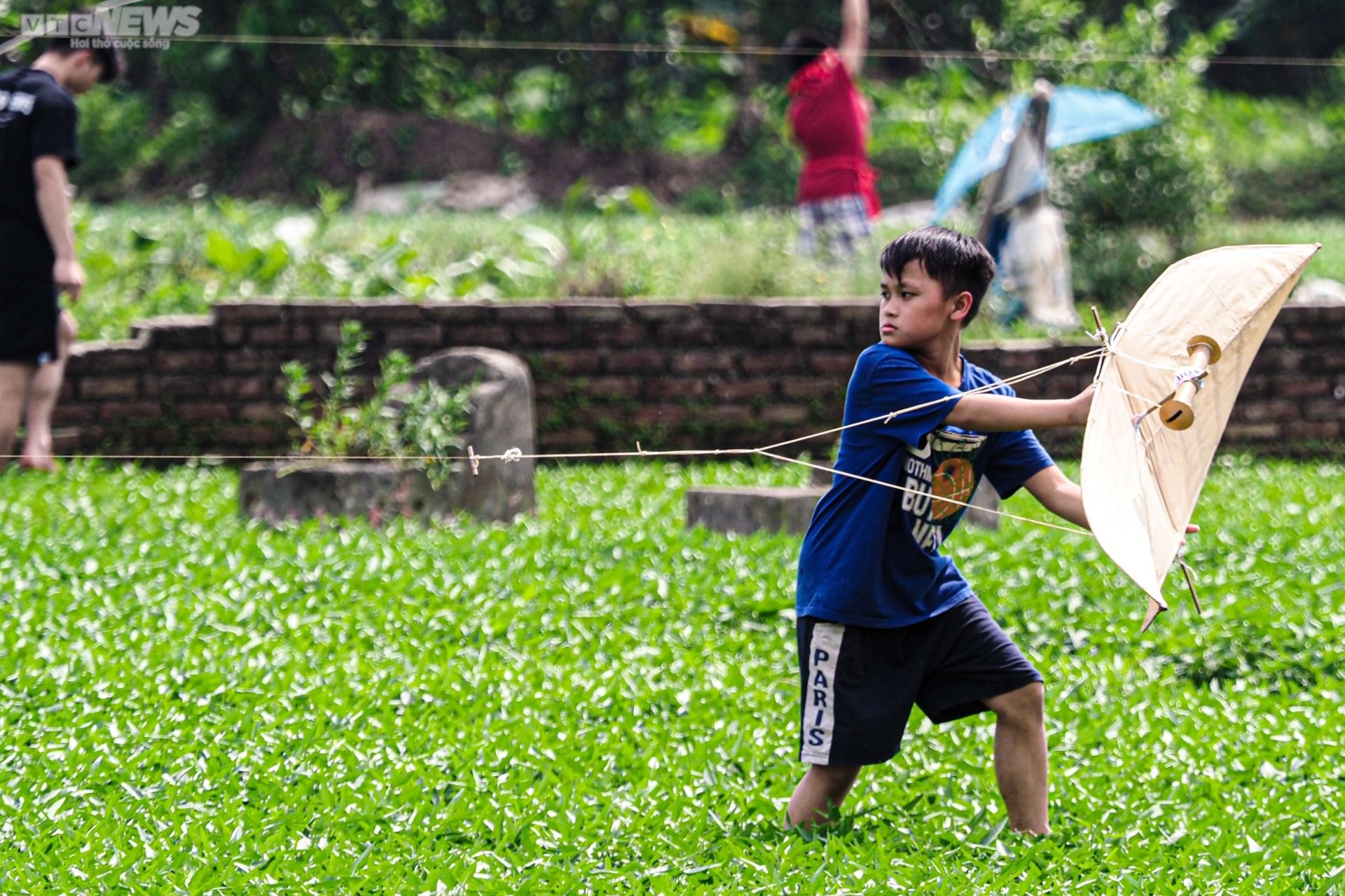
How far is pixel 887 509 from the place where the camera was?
3086 mm

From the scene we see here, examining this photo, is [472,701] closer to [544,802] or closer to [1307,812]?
[544,802]

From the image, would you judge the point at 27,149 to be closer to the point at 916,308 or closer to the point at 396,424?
the point at 396,424

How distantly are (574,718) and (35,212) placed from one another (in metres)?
3.51

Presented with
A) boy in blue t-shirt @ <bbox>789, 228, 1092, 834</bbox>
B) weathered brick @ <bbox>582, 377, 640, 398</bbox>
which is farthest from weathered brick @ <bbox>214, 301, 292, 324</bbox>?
boy in blue t-shirt @ <bbox>789, 228, 1092, 834</bbox>

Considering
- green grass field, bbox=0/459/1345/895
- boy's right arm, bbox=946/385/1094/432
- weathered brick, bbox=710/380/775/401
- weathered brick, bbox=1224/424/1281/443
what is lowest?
green grass field, bbox=0/459/1345/895

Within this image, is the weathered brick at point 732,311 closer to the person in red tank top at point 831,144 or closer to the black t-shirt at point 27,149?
the person in red tank top at point 831,144

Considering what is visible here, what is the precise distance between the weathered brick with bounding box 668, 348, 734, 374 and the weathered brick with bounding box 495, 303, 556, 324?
60 cm

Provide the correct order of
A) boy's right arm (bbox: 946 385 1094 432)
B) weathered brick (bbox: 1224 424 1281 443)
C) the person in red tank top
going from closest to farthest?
boy's right arm (bbox: 946 385 1094 432) < weathered brick (bbox: 1224 424 1281 443) < the person in red tank top

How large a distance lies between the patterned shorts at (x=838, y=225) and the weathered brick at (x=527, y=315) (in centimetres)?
196

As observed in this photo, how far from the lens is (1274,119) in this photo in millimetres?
18266

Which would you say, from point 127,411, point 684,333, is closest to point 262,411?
point 127,411

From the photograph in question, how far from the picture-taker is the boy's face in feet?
9.89

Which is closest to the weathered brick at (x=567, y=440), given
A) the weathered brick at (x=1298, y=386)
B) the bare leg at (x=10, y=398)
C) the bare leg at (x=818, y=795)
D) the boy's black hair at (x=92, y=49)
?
the bare leg at (x=10, y=398)

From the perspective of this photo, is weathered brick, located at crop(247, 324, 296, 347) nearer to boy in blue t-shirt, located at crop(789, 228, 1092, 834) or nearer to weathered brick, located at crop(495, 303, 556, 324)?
weathered brick, located at crop(495, 303, 556, 324)
